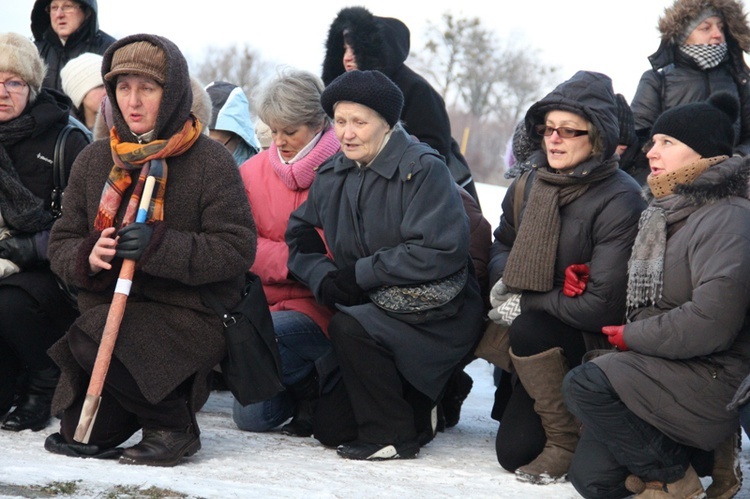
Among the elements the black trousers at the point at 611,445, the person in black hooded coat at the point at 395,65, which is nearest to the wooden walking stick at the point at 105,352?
the black trousers at the point at 611,445

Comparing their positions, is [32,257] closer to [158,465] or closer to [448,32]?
[158,465]

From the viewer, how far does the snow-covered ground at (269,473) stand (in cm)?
380

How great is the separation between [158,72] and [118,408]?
1377 mm

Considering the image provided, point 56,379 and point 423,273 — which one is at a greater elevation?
point 423,273

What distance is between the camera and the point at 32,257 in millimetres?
4957

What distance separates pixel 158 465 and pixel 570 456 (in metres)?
1.67

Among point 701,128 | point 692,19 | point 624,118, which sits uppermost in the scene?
point 692,19

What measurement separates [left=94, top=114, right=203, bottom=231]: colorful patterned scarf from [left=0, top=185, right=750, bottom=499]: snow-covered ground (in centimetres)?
98

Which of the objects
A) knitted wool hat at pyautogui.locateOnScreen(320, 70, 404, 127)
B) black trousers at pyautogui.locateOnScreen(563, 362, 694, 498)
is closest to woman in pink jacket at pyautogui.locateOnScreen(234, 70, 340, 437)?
knitted wool hat at pyautogui.locateOnScreen(320, 70, 404, 127)

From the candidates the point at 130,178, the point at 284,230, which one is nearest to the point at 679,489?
the point at 284,230

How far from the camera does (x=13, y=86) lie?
511 cm

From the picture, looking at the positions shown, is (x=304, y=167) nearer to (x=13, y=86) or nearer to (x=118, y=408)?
(x=13, y=86)

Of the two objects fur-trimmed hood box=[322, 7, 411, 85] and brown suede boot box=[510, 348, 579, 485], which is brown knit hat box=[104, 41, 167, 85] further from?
fur-trimmed hood box=[322, 7, 411, 85]

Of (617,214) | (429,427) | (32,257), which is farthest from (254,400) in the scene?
(617,214)
